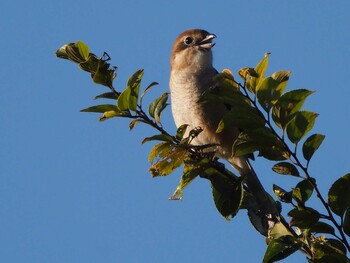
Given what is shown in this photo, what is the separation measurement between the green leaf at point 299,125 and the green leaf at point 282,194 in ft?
0.87

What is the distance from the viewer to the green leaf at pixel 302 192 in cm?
288

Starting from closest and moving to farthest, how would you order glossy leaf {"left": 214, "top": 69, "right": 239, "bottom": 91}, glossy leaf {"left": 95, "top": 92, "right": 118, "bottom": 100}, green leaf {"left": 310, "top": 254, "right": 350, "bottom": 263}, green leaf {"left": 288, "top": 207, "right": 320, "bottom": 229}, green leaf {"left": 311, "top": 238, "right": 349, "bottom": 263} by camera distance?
green leaf {"left": 310, "top": 254, "right": 350, "bottom": 263}
green leaf {"left": 311, "top": 238, "right": 349, "bottom": 263}
green leaf {"left": 288, "top": 207, "right": 320, "bottom": 229}
glossy leaf {"left": 214, "top": 69, "right": 239, "bottom": 91}
glossy leaf {"left": 95, "top": 92, "right": 118, "bottom": 100}

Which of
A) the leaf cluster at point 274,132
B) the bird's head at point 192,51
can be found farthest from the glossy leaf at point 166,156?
the bird's head at point 192,51

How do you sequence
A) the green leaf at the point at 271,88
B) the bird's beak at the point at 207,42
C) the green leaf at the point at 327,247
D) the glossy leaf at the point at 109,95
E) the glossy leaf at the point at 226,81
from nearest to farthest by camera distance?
the green leaf at the point at 327,247 → the green leaf at the point at 271,88 → the glossy leaf at the point at 226,81 → the glossy leaf at the point at 109,95 → the bird's beak at the point at 207,42

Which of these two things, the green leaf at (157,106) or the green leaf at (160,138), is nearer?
the green leaf at (160,138)

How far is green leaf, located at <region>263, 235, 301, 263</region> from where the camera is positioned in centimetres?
276

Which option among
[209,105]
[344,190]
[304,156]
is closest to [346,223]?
[344,190]

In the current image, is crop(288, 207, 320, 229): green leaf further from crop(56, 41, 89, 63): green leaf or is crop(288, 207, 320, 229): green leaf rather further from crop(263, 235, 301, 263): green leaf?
crop(56, 41, 89, 63): green leaf

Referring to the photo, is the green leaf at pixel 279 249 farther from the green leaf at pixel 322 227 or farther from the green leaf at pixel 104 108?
the green leaf at pixel 104 108

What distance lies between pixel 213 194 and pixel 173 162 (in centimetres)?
30

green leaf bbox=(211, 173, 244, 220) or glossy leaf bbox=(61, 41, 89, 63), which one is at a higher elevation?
glossy leaf bbox=(61, 41, 89, 63)

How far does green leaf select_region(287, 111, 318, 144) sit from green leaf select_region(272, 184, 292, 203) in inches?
10.4

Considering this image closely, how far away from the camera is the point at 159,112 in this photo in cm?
331

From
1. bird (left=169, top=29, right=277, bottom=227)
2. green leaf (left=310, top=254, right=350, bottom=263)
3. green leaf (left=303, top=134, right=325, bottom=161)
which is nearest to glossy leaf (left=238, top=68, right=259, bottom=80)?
green leaf (left=303, top=134, right=325, bottom=161)
